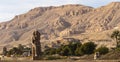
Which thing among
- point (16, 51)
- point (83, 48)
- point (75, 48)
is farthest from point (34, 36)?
point (16, 51)

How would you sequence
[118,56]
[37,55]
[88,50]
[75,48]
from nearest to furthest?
1. [118,56]
2. [37,55]
3. [88,50]
4. [75,48]

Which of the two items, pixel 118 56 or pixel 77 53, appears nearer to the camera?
pixel 118 56

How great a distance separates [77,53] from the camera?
73188mm

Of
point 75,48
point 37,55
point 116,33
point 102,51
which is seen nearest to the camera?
point 37,55

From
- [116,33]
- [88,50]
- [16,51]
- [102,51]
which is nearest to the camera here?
[102,51]

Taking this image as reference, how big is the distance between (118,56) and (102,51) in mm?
22675

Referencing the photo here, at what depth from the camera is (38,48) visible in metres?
55.8

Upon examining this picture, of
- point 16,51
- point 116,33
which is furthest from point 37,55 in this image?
point 16,51

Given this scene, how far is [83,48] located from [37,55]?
20.0 meters

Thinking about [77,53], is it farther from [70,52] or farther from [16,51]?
[16,51]

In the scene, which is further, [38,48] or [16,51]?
[16,51]

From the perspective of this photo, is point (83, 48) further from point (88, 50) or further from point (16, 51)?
point (16, 51)

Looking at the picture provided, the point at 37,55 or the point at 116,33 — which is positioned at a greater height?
the point at 116,33

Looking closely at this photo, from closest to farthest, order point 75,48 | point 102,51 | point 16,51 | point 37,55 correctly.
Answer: point 37,55, point 102,51, point 75,48, point 16,51
